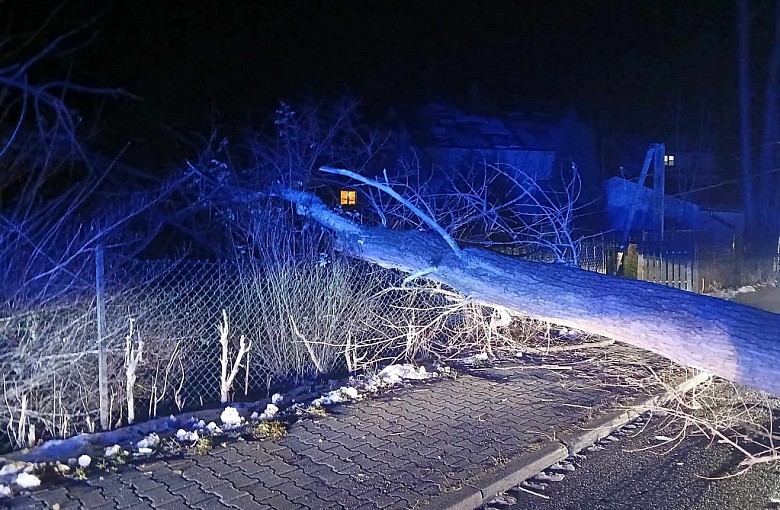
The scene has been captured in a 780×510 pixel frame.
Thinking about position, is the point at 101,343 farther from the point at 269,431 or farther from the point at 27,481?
the point at 269,431

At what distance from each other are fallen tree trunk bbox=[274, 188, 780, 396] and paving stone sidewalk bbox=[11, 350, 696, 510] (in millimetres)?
902

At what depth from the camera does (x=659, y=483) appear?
4.77 meters

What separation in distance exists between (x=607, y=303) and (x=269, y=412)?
276 cm

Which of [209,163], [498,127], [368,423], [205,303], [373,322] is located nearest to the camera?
[368,423]

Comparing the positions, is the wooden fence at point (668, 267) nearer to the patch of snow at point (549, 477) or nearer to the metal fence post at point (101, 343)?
the patch of snow at point (549, 477)

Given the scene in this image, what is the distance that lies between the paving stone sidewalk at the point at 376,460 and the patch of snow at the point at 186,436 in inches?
9.9

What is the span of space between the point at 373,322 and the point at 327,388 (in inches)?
44.4

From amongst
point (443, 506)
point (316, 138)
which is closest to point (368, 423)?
point (443, 506)

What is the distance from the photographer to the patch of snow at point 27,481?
13.9 ft

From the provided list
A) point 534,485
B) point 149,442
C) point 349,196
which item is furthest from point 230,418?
point 349,196

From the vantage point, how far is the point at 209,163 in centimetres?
939

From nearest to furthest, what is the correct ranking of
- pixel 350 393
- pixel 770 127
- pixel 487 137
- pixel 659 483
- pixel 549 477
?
pixel 659 483, pixel 549 477, pixel 350 393, pixel 770 127, pixel 487 137

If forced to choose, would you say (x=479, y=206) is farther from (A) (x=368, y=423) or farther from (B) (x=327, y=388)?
(A) (x=368, y=423)

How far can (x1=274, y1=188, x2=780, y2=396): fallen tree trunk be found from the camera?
4824mm
